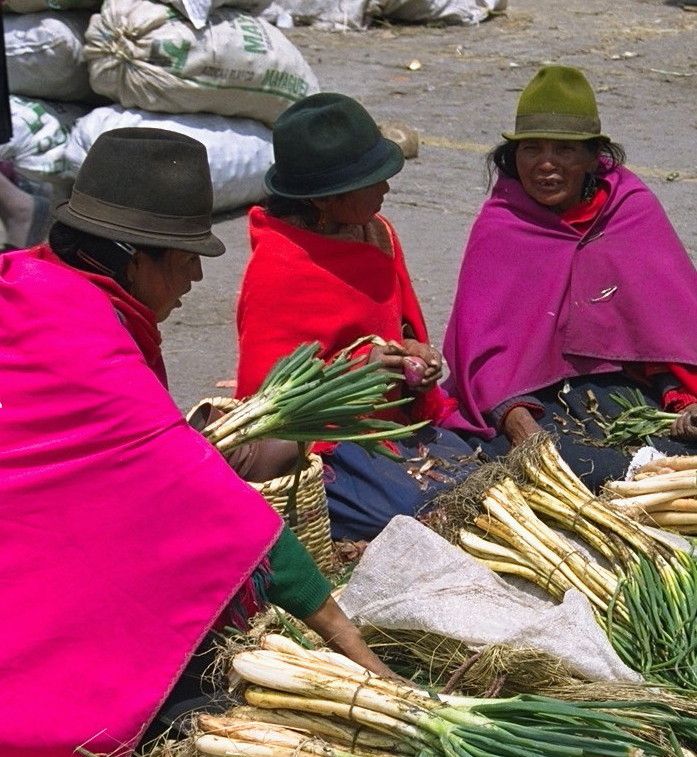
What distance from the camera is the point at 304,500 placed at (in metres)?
3.44

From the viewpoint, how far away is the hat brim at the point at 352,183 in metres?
3.81

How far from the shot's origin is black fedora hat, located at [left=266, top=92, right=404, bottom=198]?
12.5ft

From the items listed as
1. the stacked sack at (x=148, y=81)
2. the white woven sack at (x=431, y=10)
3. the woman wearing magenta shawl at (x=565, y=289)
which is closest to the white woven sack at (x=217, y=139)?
the stacked sack at (x=148, y=81)

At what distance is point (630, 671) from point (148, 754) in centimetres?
94

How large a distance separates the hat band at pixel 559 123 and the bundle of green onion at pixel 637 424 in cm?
83

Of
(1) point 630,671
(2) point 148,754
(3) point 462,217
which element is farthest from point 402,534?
(3) point 462,217

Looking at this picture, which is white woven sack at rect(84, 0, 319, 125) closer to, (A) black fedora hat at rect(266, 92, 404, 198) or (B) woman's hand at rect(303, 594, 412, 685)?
(A) black fedora hat at rect(266, 92, 404, 198)

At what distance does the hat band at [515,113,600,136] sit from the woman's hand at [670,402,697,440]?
34.7 inches

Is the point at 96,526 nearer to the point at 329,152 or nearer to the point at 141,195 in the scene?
the point at 141,195

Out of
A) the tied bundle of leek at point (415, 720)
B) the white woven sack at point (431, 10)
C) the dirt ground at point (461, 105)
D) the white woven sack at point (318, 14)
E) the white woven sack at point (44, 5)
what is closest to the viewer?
the tied bundle of leek at point (415, 720)

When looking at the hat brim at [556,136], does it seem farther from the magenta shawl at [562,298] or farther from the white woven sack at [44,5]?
the white woven sack at [44,5]

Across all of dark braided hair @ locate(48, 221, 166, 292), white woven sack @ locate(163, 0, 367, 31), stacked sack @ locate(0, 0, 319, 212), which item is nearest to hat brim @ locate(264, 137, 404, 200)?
dark braided hair @ locate(48, 221, 166, 292)

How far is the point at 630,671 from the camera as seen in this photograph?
2.74 metres

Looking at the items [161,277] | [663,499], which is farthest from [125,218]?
[663,499]
